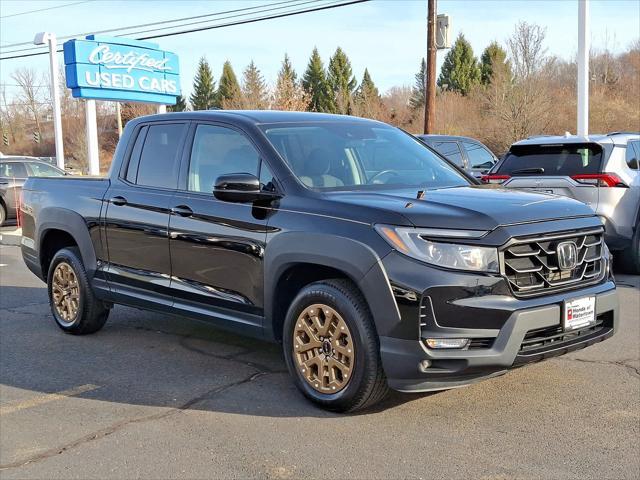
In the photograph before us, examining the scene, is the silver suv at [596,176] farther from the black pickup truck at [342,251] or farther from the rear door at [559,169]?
the black pickup truck at [342,251]

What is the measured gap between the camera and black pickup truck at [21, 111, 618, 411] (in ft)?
12.7

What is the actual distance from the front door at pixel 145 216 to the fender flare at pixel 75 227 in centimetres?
27

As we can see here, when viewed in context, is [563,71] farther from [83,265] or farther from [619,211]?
[83,265]

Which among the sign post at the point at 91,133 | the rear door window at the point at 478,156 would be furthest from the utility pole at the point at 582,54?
the sign post at the point at 91,133

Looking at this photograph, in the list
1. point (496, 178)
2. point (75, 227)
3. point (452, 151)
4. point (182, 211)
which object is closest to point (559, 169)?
point (496, 178)

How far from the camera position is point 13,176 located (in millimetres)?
18031

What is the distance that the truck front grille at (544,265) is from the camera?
3.94m

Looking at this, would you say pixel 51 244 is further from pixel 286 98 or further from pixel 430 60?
pixel 286 98

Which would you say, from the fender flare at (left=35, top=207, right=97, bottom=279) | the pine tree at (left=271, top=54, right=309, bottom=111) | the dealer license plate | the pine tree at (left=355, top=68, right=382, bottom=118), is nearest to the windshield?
the dealer license plate

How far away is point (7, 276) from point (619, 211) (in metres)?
8.39

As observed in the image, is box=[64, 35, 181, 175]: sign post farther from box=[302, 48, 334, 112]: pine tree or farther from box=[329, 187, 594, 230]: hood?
box=[302, 48, 334, 112]: pine tree

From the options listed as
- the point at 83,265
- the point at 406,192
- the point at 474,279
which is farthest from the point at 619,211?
the point at 83,265

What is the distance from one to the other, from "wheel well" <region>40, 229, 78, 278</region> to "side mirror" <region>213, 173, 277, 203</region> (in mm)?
2550

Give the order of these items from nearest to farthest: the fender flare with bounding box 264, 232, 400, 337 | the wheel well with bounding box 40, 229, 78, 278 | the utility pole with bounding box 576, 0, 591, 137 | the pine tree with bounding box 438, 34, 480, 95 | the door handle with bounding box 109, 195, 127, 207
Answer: the fender flare with bounding box 264, 232, 400, 337, the door handle with bounding box 109, 195, 127, 207, the wheel well with bounding box 40, 229, 78, 278, the utility pole with bounding box 576, 0, 591, 137, the pine tree with bounding box 438, 34, 480, 95
